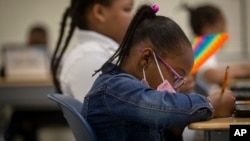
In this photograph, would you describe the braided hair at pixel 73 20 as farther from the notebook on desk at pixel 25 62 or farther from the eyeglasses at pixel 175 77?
the notebook on desk at pixel 25 62

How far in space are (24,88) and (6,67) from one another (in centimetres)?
34

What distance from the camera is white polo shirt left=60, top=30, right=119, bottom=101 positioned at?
2.07m

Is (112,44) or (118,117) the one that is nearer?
(118,117)

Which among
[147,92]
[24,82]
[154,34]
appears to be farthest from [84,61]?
[24,82]

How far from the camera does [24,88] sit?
5.00m

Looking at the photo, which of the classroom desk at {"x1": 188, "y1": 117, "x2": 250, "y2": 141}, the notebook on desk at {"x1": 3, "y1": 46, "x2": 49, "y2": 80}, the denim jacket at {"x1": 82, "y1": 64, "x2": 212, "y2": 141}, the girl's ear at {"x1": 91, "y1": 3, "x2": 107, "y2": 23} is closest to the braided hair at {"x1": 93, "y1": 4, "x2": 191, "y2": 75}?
the denim jacket at {"x1": 82, "y1": 64, "x2": 212, "y2": 141}

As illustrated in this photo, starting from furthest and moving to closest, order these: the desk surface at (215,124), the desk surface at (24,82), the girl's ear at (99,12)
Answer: the desk surface at (24,82) → the girl's ear at (99,12) → the desk surface at (215,124)

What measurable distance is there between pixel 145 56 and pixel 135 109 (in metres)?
0.20

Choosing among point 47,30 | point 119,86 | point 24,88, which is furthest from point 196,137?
point 47,30

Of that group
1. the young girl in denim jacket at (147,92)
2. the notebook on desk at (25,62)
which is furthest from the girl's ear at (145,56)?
the notebook on desk at (25,62)

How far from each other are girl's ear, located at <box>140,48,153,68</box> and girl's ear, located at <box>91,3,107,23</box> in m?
0.68

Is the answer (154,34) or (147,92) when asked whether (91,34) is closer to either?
(154,34)

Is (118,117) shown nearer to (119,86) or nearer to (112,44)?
(119,86)

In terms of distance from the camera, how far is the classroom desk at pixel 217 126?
4.63 ft
